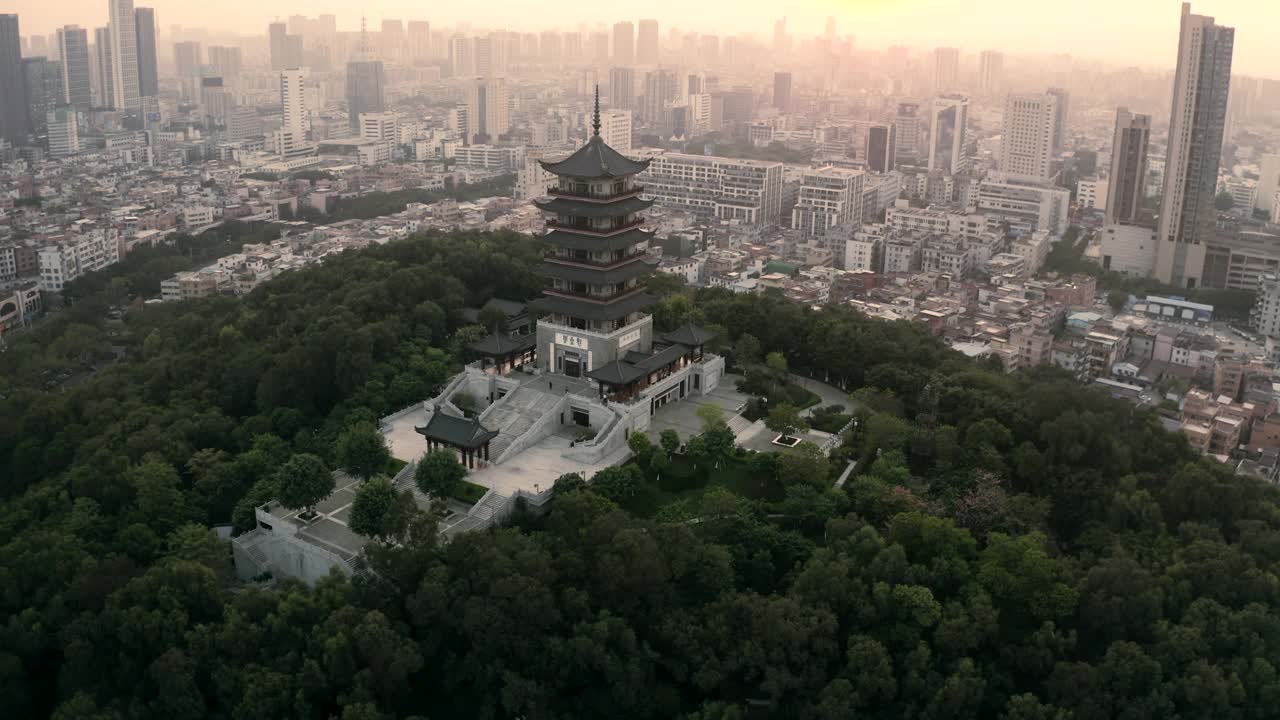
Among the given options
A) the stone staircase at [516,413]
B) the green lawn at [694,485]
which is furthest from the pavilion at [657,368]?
the green lawn at [694,485]

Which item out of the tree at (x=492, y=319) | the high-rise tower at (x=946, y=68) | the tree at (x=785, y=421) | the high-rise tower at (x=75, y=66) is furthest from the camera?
the high-rise tower at (x=946, y=68)

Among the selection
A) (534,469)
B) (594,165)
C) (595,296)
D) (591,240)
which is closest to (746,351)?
(595,296)

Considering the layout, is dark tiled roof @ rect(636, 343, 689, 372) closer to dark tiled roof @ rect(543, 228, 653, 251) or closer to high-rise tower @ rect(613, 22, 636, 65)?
dark tiled roof @ rect(543, 228, 653, 251)

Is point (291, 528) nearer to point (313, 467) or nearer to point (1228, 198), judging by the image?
point (313, 467)

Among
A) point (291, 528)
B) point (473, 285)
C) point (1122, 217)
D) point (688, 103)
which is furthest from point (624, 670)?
point (688, 103)

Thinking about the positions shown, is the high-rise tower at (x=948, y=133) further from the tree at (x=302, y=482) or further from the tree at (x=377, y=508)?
the tree at (x=377, y=508)

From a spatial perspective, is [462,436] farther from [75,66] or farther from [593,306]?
[75,66]

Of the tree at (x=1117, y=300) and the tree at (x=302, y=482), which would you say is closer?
the tree at (x=302, y=482)
